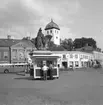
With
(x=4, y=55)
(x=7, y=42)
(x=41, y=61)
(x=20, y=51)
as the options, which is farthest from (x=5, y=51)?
(x=41, y=61)

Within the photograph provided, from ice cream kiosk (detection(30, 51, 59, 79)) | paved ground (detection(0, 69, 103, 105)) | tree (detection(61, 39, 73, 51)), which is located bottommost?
paved ground (detection(0, 69, 103, 105))

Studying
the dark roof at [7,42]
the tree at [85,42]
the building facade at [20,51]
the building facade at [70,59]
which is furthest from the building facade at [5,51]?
the tree at [85,42]

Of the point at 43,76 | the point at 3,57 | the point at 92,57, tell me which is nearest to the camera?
the point at 43,76

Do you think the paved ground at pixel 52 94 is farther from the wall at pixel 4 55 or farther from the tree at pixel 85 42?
the tree at pixel 85 42

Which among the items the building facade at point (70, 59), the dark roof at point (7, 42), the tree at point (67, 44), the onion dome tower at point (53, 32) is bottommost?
the building facade at point (70, 59)

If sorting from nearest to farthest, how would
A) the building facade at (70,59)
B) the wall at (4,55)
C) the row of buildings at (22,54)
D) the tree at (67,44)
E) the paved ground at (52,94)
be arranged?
the paved ground at (52,94) → the wall at (4,55) → the row of buildings at (22,54) → the building facade at (70,59) → the tree at (67,44)

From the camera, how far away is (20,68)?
43.9 m

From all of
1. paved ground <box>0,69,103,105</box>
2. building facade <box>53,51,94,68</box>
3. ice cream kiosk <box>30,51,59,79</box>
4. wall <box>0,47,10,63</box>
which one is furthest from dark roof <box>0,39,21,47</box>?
paved ground <box>0,69,103,105</box>

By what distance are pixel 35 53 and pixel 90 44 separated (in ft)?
321

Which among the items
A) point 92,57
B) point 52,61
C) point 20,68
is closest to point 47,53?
point 52,61

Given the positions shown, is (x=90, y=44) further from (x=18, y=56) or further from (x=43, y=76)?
(x=43, y=76)

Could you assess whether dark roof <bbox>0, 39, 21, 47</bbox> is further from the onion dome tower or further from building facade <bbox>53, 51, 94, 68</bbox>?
the onion dome tower

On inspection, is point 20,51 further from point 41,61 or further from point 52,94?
point 52,94

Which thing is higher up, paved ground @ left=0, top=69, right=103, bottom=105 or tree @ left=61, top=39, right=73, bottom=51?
tree @ left=61, top=39, right=73, bottom=51
